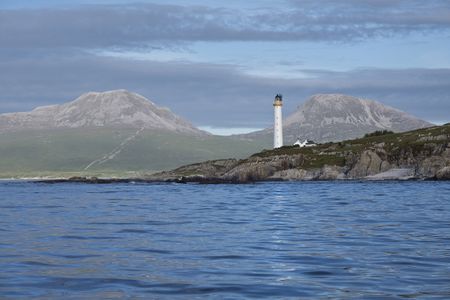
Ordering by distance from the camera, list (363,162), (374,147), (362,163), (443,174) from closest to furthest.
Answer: (443,174) → (362,163) → (363,162) → (374,147)

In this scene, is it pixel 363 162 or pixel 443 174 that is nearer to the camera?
pixel 443 174

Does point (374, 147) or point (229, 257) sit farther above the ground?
point (374, 147)

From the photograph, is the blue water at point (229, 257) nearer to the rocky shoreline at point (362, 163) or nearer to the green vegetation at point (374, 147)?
the rocky shoreline at point (362, 163)

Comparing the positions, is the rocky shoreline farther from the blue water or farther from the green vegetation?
the blue water

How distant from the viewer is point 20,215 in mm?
53969

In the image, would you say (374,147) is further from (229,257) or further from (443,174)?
(229,257)

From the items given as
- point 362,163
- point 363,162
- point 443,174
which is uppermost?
point 363,162

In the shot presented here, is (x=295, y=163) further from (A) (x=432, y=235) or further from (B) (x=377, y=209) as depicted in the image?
(A) (x=432, y=235)

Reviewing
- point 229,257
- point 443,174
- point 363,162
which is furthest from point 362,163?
point 229,257

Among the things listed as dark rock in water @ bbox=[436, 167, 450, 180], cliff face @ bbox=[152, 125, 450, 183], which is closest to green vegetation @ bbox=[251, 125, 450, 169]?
cliff face @ bbox=[152, 125, 450, 183]

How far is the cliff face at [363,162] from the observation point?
143 m

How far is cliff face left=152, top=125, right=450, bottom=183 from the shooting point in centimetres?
14338

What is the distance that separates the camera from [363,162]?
150 m

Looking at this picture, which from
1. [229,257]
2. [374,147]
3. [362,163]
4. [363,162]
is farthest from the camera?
[374,147]
